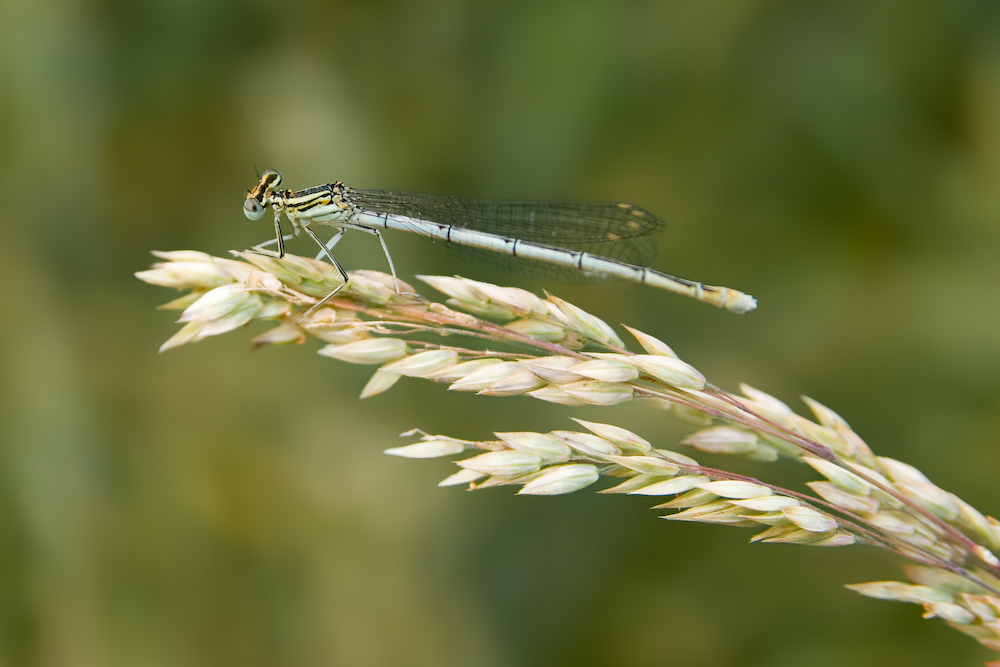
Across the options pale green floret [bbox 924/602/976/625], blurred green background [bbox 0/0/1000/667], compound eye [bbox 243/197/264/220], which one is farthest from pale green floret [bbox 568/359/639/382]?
compound eye [bbox 243/197/264/220]

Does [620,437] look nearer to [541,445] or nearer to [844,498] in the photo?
[541,445]

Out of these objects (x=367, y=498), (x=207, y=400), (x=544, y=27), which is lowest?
(x=367, y=498)

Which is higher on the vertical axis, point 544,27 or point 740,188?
point 544,27

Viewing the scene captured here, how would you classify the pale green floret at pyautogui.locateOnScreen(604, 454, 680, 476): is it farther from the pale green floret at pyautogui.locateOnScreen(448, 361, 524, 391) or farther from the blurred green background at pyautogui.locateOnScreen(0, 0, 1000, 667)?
the blurred green background at pyautogui.locateOnScreen(0, 0, 1000, 667)

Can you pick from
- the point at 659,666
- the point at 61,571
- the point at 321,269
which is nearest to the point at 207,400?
the point at 61,571

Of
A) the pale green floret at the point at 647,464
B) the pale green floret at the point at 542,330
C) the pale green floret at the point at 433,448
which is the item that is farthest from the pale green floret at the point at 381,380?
the pale green floret at the point at 647,464

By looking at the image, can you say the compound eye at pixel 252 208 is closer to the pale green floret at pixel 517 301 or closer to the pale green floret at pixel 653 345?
the pale green floret at pixel 517 301

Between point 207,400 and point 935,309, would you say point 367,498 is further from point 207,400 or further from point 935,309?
point 935,309
